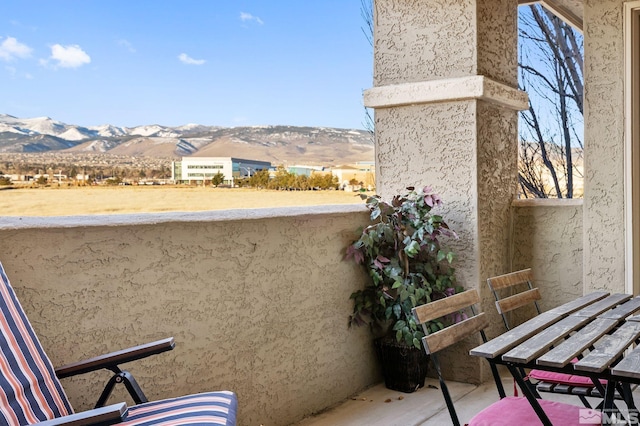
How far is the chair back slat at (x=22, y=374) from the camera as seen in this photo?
1.65 m

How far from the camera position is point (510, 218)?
13.0 feet

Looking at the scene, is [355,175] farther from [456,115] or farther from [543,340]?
[543,340]

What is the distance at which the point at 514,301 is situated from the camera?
2.62 m

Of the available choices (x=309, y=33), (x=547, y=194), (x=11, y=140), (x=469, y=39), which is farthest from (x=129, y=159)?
(x=547, y=194)

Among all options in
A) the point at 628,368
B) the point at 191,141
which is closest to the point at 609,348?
the point at 628,368

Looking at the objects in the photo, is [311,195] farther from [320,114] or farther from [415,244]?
[320,114]

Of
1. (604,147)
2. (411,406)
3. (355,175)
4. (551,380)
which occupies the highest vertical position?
(604,147)

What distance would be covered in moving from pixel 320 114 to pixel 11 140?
9.76ft

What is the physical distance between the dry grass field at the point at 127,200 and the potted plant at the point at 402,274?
1.98 feet

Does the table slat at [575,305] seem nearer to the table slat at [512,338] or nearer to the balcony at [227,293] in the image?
the table slat at [512,338]

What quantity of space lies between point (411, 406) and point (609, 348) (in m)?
1.65

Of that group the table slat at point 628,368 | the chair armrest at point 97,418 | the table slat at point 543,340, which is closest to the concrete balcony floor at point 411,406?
the table slat at point 543,340

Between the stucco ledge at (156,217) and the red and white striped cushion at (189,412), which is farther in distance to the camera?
the stucco ledge at (156,217)

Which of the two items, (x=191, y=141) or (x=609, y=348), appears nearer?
(x=609, y=348)
